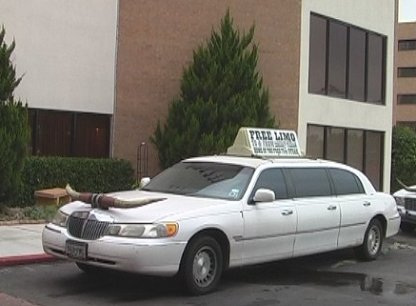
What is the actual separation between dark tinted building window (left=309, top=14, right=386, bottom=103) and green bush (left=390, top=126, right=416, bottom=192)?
237 cm

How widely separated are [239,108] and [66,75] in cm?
419

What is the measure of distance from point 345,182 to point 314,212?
4.35ft

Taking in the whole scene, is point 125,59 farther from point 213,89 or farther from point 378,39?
point 378,39

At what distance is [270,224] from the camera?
8.66 metres

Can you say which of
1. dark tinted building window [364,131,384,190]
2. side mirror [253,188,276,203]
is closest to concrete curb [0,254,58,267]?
side mirror [253,188,276,203]

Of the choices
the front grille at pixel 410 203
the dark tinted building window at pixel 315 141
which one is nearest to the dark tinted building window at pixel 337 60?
the dark tinted building window at pixel 315 141

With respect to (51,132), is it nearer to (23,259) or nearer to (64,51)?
(64,51)

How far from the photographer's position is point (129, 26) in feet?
57.4

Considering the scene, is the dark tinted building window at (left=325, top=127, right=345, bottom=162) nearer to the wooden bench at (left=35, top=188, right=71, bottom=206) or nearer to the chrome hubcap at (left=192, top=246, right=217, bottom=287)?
the wooden bench at (left=35, top=188, right=71, bottom=206)

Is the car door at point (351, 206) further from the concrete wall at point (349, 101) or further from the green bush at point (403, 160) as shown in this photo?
the green bush at point (403, 160)

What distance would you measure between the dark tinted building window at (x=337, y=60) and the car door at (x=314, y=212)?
11.8 m

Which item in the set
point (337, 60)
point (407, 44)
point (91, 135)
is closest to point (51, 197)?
point (91, 135)

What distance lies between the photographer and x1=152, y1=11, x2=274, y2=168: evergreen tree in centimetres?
1675

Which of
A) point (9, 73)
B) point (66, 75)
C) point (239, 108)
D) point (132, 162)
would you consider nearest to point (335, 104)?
point (239, 108)
